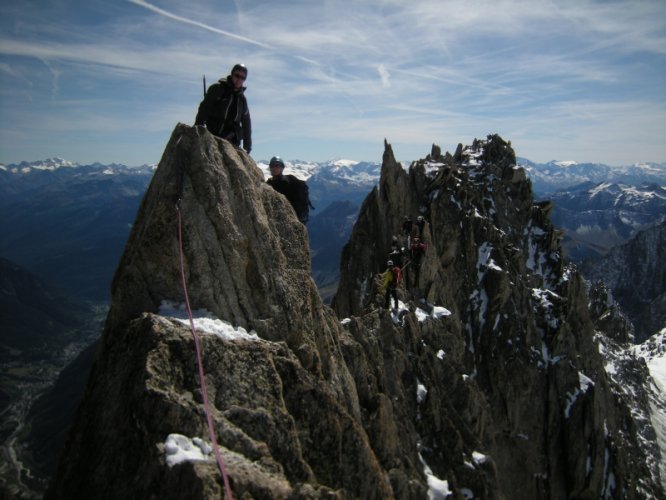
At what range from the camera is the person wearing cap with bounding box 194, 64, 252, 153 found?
1644 cm

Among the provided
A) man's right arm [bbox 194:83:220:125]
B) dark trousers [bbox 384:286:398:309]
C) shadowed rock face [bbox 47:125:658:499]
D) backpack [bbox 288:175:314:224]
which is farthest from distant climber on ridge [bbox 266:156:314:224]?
dark trousers [bbox 384:286:398:309]

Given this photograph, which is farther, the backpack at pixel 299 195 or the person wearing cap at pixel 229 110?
the backpack at pixel 299 195

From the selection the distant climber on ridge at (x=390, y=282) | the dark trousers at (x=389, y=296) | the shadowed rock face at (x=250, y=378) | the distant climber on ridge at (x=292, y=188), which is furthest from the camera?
the dark trousers at (x=389, y=296)

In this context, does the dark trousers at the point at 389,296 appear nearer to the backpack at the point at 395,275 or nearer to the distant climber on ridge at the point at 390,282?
the distant climber on ridge at the point at 390,282

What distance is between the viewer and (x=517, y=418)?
185 ft

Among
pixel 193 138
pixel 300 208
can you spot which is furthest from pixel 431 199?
pixel 193 138

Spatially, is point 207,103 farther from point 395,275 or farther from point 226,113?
point 395,275

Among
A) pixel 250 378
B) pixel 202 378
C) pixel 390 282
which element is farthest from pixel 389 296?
pixel 202 378

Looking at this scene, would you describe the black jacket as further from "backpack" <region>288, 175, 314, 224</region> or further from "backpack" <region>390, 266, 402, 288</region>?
"backpack" <region>390, 266, 402, 288</region>

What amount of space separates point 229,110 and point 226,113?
0.24 metres

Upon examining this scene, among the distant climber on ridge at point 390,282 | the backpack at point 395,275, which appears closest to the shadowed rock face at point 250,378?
the distant climber on ridge at point 390,282

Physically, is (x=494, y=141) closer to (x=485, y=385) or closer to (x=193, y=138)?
(x=485, y=385)

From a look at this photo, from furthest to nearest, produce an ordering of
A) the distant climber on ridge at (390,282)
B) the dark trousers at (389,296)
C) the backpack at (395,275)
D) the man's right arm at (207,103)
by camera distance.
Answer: the dark trousers at (389,296) < the distant climber on ridge at (390,282) < the backpack at (395,275) < the man's right arm at (207,103)

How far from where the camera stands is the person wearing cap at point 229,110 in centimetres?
1644
